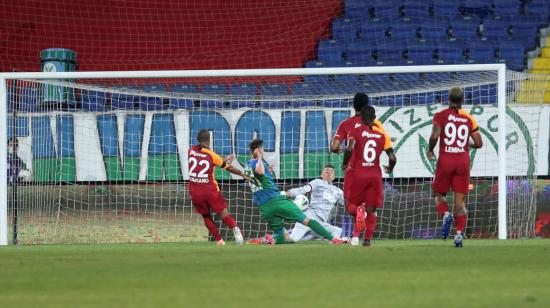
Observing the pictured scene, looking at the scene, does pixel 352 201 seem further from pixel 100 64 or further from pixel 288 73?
pixel 100 64

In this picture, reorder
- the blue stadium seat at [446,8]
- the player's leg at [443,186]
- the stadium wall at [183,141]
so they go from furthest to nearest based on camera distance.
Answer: the blue stadium seat at [446,8] < the stadium wall at [183,141] < the player's leg at [443,186]

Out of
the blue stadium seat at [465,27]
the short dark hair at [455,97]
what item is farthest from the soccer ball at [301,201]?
the blue stadium seat at [465,27]

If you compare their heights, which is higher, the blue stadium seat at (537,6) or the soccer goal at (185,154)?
the blue stadium seat at (537,6)

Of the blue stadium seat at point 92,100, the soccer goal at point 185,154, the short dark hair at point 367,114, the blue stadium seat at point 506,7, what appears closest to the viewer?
the short dark hair at point 367,114

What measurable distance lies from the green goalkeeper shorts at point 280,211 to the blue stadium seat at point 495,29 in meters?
11.1

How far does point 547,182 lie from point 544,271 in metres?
9.56

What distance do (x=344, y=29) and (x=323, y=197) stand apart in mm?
9187

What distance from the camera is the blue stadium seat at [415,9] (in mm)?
25312

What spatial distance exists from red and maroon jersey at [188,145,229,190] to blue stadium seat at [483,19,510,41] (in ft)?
37.9

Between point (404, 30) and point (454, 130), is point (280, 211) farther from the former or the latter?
point (404, 30)

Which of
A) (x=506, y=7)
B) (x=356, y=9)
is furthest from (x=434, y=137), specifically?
(x=506, y=7)

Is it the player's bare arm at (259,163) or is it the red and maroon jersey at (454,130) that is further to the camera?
the player's bare arm at (259,163)

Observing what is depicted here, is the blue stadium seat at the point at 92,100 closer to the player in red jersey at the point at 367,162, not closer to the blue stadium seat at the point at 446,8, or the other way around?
Result: the player in red jersey at the point at 367,162

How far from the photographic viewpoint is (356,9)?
2577 centimetres
